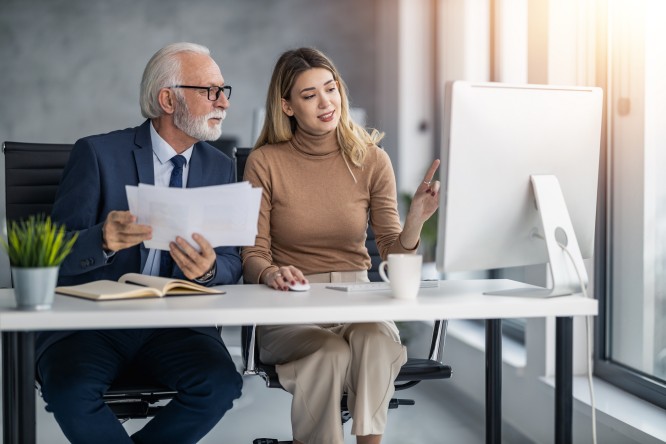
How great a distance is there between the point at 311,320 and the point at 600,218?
1.70 metres

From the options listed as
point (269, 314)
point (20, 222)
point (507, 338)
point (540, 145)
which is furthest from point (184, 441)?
point (507, 338)

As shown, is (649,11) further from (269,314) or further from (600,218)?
(269,314)

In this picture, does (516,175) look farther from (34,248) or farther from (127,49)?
(127,49)

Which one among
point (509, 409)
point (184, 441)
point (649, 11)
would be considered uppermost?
point (649, 11)

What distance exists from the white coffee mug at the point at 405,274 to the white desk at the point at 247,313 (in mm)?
29

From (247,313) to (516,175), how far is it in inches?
26.2

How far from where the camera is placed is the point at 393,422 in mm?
3334

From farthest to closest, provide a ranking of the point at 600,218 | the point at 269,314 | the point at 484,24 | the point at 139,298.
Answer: the point at 484,24 < the point at 600,218 < the point at 139,298 < the point at 269,314

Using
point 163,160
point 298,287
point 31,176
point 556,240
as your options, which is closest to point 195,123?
point 163,160

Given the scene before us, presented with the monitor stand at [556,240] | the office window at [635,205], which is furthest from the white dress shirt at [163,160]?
the office window at [635,205]

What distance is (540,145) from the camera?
5.82 feet

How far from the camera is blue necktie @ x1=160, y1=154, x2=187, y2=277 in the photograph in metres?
2.20

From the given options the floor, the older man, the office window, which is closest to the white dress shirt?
the older man

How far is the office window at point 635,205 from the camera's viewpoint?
263 cm
